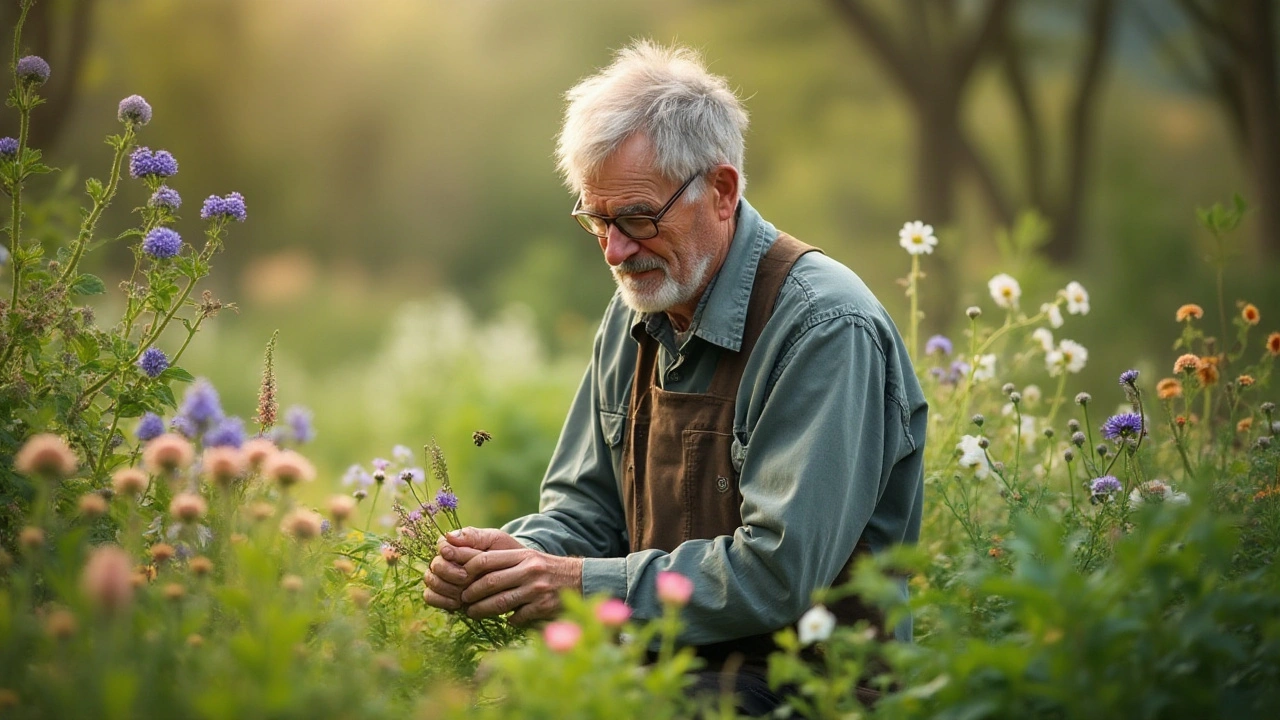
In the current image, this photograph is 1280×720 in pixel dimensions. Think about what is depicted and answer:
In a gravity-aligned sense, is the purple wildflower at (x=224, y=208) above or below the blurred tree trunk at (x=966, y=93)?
below

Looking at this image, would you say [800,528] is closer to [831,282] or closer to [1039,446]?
[831,282]

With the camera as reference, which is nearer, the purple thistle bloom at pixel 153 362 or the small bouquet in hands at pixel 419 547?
the purple thistle bloom at pixel 153 362

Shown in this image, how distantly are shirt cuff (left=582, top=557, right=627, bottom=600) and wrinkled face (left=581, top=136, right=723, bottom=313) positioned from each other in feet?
1.89

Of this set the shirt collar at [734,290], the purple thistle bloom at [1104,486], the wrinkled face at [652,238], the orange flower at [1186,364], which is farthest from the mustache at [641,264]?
the orange flower at [1186,364]

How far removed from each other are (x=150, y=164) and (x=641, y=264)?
3.28 ft

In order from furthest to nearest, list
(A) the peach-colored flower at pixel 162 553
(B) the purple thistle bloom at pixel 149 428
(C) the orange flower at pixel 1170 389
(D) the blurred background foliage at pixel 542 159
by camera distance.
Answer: (D) the blurred background foliage at pixel 542 159 → (C) the orange flower at pixel 1170 389 → (B) the purple thistle bloom at pixel 149 428 → (A) the peach-colored flower at pixel 162 553

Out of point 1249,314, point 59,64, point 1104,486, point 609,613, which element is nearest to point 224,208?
point 609,613

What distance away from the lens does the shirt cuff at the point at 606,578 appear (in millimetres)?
2123

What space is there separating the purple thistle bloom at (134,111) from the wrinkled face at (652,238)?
89 cm

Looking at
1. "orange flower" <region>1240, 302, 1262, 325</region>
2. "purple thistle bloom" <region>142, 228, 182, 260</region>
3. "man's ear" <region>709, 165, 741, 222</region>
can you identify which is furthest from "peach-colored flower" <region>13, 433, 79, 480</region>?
"orange flower" <region>1240, 302, 1262, 325</region>

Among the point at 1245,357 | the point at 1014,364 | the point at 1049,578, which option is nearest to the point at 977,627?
the point at 1049,578

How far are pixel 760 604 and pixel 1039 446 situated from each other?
1.55m

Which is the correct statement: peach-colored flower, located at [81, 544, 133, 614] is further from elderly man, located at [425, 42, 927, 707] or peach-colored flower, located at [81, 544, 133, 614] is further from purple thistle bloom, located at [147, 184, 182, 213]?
purple thistle bloom, located at [147, 184, 182, 213]

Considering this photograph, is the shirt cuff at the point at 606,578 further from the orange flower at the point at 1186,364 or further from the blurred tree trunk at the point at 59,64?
the blurred tree trunk at the point at 59,64
